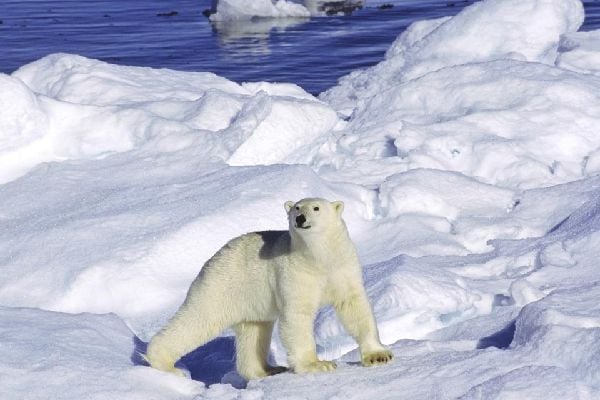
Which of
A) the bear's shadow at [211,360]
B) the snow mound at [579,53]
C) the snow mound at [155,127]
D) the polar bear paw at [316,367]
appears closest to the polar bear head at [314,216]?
the polar bear paw at [316,367]

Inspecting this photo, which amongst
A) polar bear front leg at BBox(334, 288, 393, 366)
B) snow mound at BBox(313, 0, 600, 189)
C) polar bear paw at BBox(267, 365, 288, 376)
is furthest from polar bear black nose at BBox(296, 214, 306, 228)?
snow mound at BBox(313, 0, 600, 189)

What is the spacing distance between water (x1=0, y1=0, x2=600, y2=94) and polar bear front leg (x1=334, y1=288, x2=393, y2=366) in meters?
12.2

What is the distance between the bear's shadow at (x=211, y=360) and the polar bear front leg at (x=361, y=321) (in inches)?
35.0

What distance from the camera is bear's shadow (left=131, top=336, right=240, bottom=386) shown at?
492 centimetres

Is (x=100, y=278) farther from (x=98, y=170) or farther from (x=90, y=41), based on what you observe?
(x=90, y=41)

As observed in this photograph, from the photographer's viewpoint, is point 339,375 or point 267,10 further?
point 267,10

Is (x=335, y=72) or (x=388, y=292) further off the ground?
(x=388, y=292)

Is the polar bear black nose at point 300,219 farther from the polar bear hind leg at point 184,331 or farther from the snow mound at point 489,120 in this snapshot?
the snow mound at point 489,120

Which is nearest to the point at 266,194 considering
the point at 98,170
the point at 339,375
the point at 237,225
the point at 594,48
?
the point at 237,225

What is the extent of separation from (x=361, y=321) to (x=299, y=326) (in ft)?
0.86

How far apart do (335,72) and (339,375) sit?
1394 centimetres

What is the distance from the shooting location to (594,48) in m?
11.4

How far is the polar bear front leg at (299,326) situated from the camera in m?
3.95

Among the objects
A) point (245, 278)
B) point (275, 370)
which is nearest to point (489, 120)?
point (275, 370)
